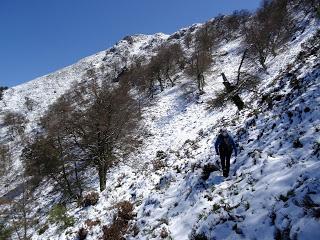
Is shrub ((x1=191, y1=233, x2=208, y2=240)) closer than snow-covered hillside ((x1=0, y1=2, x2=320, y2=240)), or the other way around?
snow-covered hillside ((x1=0, y1=2, x2=320, y2=240))

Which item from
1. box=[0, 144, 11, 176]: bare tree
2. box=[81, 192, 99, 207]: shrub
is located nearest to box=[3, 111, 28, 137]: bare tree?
box=[0, 144, 11, 176]: bare tree

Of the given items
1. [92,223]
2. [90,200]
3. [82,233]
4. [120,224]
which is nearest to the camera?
[120,224]

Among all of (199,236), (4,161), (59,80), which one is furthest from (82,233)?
(59,80)

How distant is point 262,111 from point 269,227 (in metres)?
8.26

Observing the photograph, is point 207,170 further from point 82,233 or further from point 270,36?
point 270,36

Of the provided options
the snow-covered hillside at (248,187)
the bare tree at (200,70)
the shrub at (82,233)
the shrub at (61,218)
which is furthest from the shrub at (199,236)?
the bare tree at (200,70)

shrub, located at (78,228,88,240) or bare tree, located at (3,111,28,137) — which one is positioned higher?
bare tree, located at (3,111,28,137)

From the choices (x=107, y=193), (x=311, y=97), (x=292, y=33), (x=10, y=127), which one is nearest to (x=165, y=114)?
(x=292, y=33)

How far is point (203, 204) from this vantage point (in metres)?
11.6

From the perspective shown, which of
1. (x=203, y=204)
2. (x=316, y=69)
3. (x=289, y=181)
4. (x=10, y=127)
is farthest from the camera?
(x=10, y=127)

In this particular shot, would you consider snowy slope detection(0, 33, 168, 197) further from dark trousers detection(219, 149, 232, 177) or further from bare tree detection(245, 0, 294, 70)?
dark trousers detection(219, 149, 232, 177)

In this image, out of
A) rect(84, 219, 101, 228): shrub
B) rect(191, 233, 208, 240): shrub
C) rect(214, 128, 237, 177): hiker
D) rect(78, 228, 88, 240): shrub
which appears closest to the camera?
rect(191, 233, 208, 240): shrub

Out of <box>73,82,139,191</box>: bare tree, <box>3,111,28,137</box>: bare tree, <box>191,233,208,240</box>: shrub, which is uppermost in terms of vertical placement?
<box>3,111,28,137</box>: bare tree

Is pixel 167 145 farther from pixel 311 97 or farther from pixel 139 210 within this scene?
pixel 311 97
